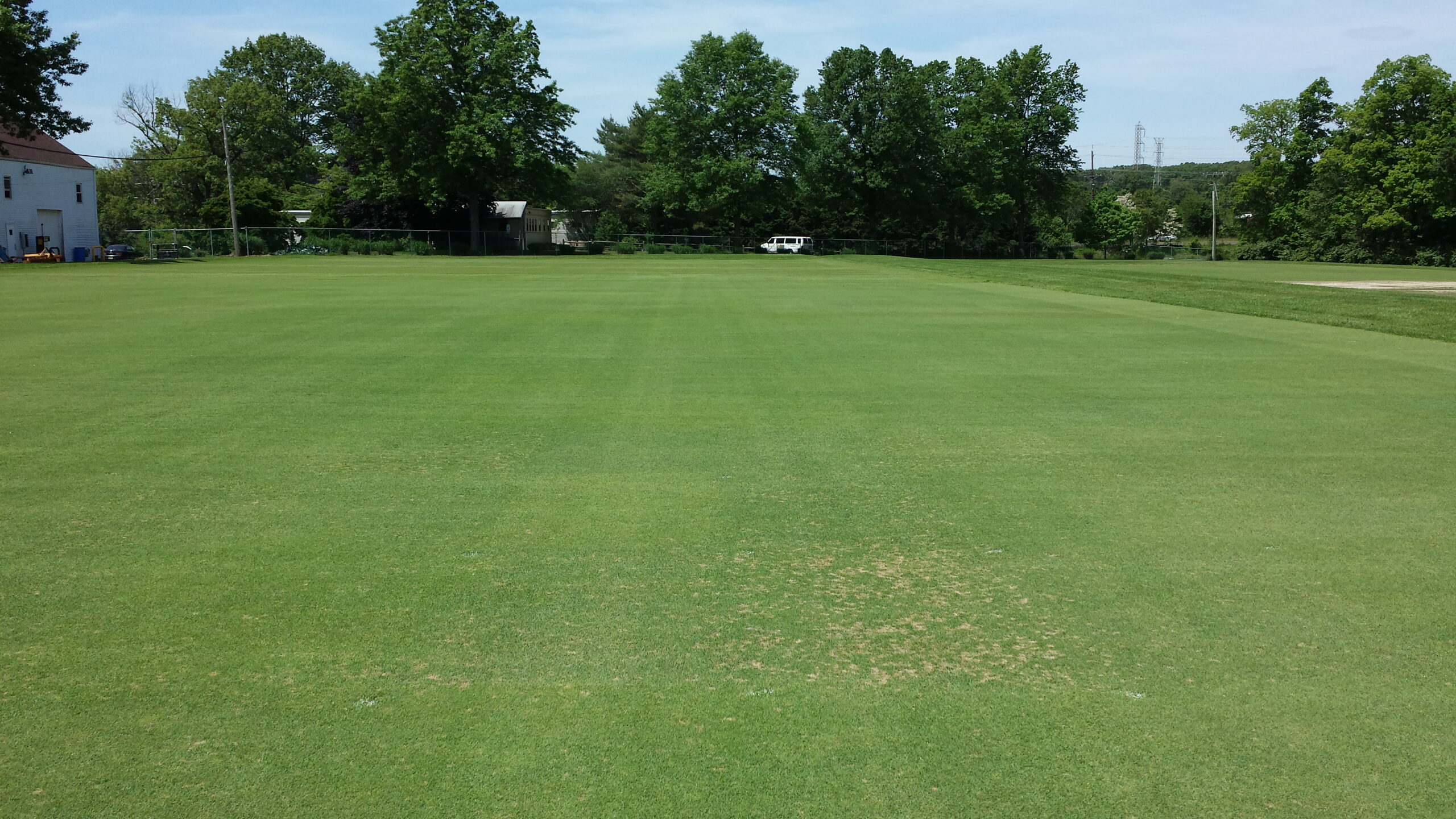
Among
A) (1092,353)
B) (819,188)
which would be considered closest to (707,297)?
(1092,353)

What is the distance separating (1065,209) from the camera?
104 m

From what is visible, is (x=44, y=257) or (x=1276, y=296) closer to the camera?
(x=1276, y=296)

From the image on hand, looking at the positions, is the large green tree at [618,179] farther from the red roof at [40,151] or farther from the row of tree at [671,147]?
the red roof at [40,151]

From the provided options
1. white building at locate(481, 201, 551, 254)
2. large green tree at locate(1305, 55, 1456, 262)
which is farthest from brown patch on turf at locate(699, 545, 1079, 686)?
large green tree at locate(1305, 55, 1456, 262)

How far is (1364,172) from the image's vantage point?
77875mm

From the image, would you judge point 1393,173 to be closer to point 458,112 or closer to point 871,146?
point 871,146

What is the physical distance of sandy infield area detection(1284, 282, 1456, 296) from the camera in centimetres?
3098

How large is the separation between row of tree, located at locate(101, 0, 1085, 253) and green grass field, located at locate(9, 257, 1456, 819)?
6547cm

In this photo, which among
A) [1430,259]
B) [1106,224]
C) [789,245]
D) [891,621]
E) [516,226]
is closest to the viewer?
[891,621]

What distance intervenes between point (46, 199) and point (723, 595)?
74139 mm

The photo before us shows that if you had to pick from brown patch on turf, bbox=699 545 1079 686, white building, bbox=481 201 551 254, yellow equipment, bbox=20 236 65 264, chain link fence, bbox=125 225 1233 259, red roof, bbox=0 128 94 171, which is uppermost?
red roof, bbox=0 128 94 171

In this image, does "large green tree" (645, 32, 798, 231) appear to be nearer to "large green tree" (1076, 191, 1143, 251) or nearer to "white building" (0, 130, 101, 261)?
"large green tree" (1076, 191, 1143, 251)

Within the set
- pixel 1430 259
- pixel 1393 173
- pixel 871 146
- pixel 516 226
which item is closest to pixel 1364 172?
pixel 1393 173

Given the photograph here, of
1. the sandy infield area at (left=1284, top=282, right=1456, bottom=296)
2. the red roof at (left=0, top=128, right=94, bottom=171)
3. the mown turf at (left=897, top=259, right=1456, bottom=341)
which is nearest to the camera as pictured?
the mown turf at (left=897, top=259, right=1456, bottom=341)
